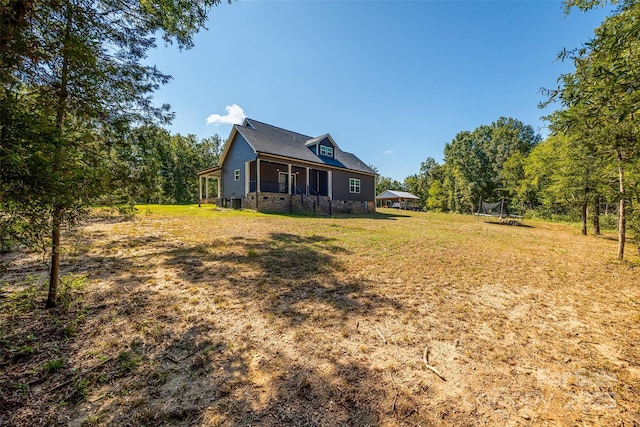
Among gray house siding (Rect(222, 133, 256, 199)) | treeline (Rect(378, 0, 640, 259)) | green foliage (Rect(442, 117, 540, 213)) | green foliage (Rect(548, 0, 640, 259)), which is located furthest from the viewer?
green foliage (Rect(442, 117, 540, 213))

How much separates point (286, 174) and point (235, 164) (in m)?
3.80

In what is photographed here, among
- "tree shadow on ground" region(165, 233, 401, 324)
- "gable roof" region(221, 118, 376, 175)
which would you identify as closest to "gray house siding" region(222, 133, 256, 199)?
"gable roof" region(221, 118, 376, 175)

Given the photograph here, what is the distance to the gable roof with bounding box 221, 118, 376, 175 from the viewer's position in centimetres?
1667

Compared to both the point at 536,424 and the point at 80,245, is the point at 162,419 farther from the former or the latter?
the point at 80,245

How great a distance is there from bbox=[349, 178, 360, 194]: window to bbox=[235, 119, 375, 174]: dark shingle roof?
95 cm

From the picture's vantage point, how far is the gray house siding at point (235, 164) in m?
17.0

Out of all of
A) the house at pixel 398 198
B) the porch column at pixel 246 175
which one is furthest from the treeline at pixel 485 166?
the porch column at pixel 246 175

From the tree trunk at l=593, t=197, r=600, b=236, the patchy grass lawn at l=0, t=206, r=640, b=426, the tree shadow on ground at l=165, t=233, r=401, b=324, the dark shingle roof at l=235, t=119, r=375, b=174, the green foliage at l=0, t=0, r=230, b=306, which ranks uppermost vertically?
the dark shingle roof at l=235, t=119, r=375, b=174

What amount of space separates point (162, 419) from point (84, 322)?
6.60 ft

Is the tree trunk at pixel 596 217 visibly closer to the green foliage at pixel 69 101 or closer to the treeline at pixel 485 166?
the green foliage at pixel 69 101

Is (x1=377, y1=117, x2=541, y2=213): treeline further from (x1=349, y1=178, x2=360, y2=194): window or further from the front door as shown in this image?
the front door

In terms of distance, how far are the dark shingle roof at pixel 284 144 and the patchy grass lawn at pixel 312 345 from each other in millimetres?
12718

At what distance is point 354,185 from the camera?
21.6m

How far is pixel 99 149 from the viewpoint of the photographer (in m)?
3.11
